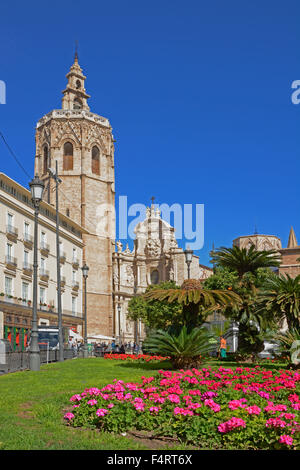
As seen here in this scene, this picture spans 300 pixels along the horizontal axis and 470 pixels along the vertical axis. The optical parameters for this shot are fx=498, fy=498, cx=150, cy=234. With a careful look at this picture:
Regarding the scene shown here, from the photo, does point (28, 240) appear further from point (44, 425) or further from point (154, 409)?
point (154, 409)

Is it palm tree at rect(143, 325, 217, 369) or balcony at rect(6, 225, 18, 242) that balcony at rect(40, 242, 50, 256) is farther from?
palm tree at rect(143, 325, 217, 369)

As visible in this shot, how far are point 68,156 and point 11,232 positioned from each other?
92.5ft

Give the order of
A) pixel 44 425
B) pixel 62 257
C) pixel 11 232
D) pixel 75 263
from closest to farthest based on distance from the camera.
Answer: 1. pixel 44 425
2. pixel 11 232
3. pixel 62 257
4. pixel 75 263

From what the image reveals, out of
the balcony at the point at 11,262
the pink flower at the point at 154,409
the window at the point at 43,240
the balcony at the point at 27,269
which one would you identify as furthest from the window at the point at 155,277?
the pink flower at the point at 154,409

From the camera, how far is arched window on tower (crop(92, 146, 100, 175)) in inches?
2768

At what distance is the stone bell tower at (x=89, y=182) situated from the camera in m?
66.6

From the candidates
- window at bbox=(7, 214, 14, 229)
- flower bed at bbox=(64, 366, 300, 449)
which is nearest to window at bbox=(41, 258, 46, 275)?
window at bbox=(7, 214, 14, 229)

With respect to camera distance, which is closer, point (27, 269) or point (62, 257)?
point (27, 269)

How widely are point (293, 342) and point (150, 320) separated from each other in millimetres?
33632

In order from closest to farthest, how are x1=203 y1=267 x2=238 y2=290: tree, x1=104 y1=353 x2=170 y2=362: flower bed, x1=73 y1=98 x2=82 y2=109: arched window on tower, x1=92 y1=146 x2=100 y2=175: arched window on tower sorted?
x1=104 y1=353 x2=170 y2=362: flower bed → x1=203 y1=267 x2=238 y2=290: tree → x1=92 y1=146 x2=100 y2=175: arched window on tower → x1=73 y1=98 x2=82 y2=109: arched window on tower

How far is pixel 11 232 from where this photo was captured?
4325 cm

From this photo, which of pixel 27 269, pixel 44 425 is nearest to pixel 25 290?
pixel 27 269

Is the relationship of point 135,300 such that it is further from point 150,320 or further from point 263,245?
point 263,245
